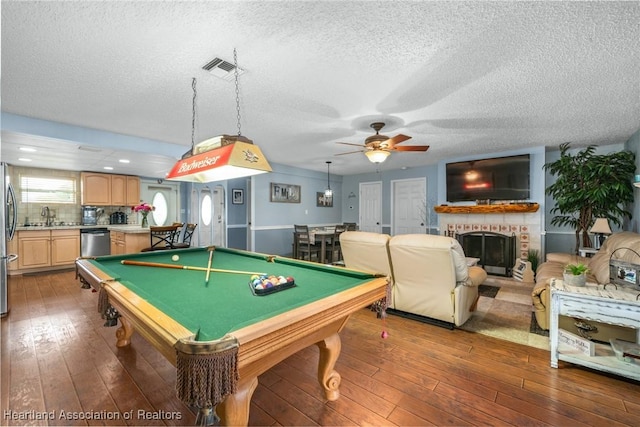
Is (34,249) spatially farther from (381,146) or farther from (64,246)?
(381,146)

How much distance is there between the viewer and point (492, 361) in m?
2.20

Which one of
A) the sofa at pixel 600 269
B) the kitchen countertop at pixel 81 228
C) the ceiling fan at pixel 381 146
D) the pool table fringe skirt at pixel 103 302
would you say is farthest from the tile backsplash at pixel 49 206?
the sofa at pixel 600 269

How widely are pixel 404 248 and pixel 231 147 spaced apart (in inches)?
72.5

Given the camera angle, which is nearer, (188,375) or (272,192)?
(188,375)

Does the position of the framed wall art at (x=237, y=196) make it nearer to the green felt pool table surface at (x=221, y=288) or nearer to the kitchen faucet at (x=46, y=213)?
the kitchen faucet at (x=46, y=213)

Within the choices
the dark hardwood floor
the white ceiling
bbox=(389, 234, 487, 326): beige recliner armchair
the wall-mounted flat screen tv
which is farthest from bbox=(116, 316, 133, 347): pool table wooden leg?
the wall-mounted flat screen tv

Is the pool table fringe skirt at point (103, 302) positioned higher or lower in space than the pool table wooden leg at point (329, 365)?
higher

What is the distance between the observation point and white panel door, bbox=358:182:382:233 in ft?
26.9

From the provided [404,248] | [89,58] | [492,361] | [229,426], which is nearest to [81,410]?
[229,426]

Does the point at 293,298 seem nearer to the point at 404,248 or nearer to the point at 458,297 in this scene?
the point at 404,248

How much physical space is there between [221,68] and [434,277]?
106 inches

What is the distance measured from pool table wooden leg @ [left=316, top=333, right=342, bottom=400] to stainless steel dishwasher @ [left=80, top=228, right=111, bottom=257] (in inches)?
246

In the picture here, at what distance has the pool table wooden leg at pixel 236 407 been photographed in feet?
Result: 3.63

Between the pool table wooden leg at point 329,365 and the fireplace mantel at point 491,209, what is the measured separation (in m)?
4.89
